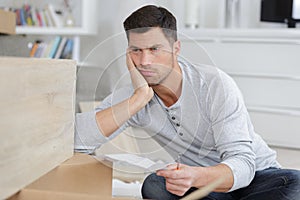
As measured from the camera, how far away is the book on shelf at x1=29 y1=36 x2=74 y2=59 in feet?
11.4

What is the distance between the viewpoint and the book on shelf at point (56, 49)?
348 cm

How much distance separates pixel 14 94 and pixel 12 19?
209 centimetres

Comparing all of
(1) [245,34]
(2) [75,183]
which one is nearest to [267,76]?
(1) [245,34]

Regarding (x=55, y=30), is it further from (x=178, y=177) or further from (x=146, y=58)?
(x=178, y=177)

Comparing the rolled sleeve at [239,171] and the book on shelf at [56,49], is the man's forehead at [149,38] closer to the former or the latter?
the rolled sleeve at [239,171]

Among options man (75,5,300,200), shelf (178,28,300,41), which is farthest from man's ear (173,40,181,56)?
shelf (178,28,300,41)

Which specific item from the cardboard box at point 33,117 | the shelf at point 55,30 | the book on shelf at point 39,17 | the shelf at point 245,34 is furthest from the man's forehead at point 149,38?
the book on shelf at point 39,17

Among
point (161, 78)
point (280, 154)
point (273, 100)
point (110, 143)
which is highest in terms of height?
point (161, 78)

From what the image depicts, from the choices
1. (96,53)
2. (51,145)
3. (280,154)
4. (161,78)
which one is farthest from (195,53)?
(280,154)

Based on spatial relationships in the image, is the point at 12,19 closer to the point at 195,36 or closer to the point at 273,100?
the point at 195,36

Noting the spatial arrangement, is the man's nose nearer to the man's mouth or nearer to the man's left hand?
the man's mouth

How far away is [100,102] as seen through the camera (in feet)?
3.42

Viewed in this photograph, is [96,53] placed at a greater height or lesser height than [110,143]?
greater

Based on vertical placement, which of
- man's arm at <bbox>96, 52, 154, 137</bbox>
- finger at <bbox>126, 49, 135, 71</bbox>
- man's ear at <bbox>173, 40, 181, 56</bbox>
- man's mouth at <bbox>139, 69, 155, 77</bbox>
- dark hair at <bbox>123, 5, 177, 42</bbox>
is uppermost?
dark hair at <bbox>123, 5, 177, 42</bbox>
